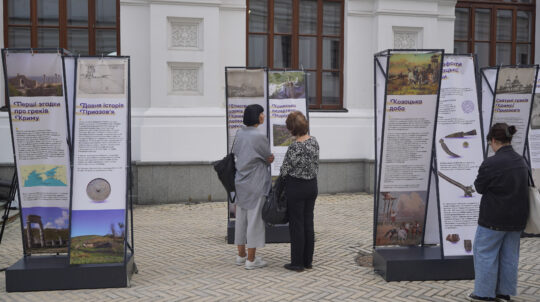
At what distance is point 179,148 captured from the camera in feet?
35.2

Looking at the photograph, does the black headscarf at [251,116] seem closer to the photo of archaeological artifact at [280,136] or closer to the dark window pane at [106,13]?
the photo of archaeological artifact at [280,136]

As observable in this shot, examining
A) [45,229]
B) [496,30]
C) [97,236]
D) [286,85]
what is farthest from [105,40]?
[496,30]

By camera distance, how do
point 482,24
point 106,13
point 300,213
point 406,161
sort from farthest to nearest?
point 482,24 → point 106,13 → point 300,213 → point 406,161

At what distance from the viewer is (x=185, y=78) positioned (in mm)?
10883

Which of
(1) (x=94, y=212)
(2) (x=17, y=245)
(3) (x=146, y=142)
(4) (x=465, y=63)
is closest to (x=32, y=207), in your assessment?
(1) (x=94, y=212)

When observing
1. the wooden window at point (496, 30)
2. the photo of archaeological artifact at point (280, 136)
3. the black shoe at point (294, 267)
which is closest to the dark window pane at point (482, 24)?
the wooden window at point (496, 30)

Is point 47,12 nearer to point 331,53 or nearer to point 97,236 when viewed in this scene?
point 331,53

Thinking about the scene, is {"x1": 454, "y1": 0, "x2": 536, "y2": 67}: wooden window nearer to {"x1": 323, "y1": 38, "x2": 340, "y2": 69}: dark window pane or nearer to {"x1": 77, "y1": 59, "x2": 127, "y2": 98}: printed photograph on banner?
{"x1": 323, "y1": 38, "x2": 340, "y2": 69}: dark window pane

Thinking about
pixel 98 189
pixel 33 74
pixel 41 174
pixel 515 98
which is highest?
pixel 33 74

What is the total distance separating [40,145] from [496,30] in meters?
11.4

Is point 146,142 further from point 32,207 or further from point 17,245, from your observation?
point 32,207

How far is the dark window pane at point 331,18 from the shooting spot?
12070 millimetres

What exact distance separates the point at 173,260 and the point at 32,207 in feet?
5.55

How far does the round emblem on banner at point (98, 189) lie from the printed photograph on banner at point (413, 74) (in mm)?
2814
